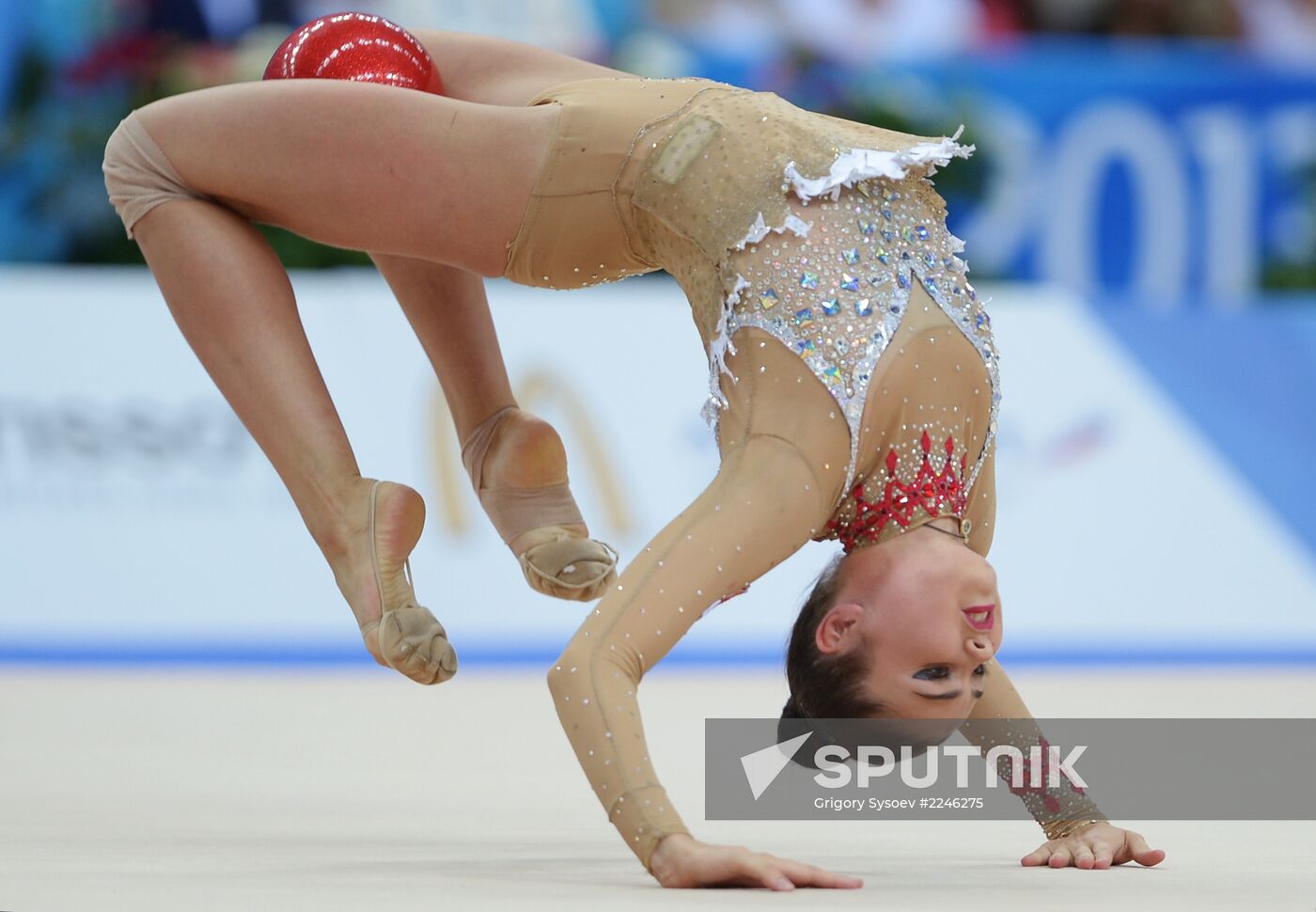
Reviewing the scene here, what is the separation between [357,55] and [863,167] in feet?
2.61

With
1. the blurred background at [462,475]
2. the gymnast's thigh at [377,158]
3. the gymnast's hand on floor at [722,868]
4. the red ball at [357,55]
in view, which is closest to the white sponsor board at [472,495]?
the blurred background at [462,475]

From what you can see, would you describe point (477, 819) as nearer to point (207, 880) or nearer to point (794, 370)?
point (207, 880)

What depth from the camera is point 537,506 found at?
3010 millimetres

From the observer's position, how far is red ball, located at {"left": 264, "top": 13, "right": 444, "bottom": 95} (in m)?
2.82

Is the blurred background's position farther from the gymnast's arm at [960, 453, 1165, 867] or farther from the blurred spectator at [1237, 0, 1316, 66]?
the gymnast's arm at [960, 453, 1165, 867]

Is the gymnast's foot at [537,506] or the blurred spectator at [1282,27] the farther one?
the blurred spectator at [1282,27]

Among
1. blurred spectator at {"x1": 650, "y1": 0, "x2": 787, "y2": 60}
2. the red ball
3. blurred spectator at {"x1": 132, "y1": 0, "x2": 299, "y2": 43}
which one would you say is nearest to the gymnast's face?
the red ball

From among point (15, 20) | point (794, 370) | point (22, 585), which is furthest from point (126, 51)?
point (794, 370)

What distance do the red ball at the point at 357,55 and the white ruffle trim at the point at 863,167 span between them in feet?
2.09

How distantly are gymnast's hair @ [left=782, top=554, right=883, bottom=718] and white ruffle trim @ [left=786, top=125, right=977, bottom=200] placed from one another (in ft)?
1.65

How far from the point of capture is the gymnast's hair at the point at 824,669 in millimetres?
2527

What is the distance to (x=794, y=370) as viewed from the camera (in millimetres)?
2465

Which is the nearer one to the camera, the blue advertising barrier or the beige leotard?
the beige leotard

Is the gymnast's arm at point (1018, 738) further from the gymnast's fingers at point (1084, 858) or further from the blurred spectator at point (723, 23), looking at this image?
the blurred spectator at point (723, 23)
